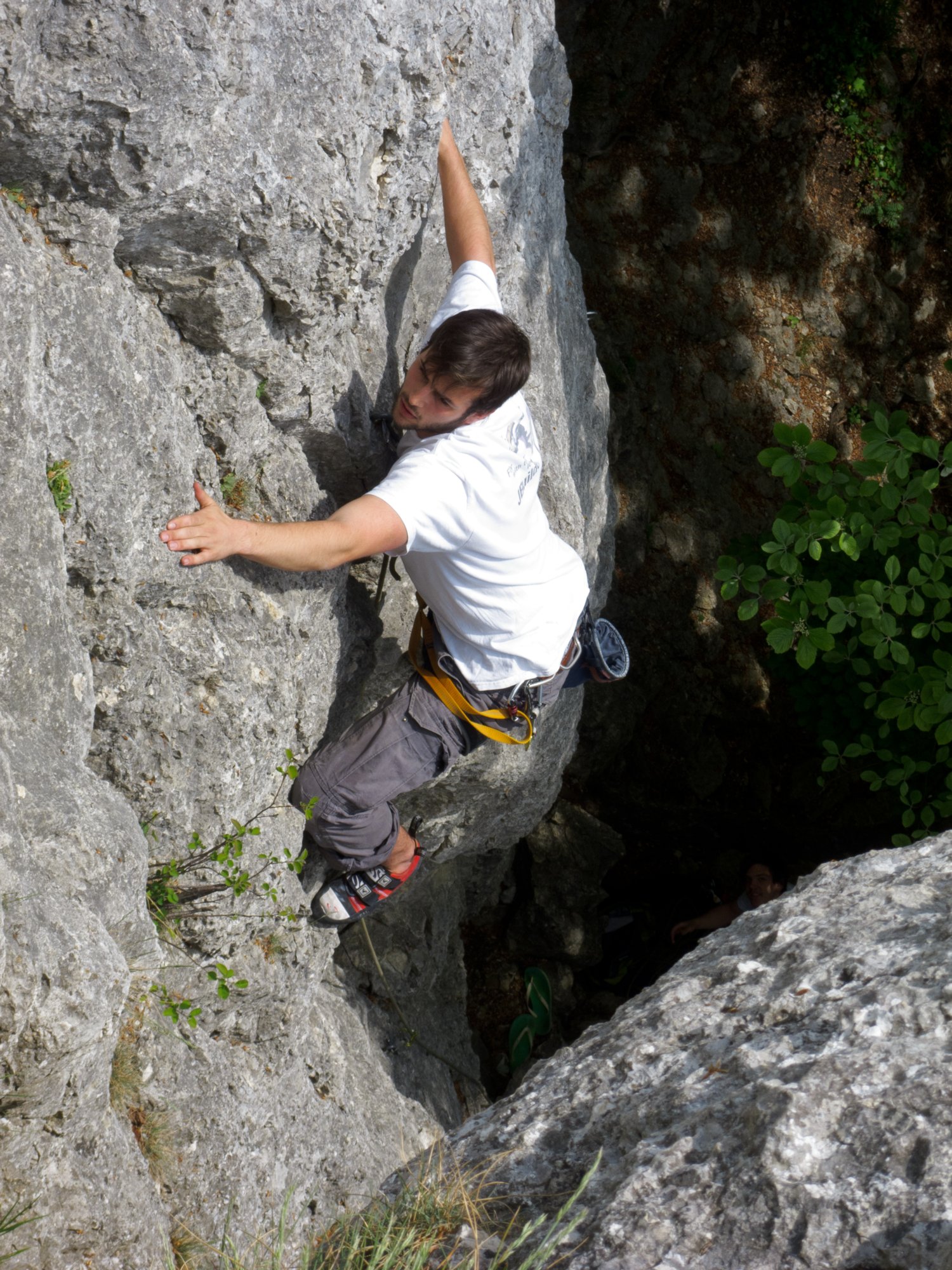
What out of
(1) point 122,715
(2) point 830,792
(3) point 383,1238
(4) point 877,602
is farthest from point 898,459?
(3) point 383,1238

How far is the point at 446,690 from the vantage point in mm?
3969

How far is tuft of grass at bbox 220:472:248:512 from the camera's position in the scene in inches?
133

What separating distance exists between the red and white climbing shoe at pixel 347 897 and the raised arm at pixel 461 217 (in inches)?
97.7

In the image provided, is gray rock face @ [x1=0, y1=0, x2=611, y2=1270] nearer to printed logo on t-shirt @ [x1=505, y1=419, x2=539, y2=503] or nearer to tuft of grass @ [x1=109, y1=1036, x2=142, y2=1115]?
tuft of grass @ [x1=109, y1=1036, x2=142, y2=1115]

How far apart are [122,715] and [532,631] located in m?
1.56

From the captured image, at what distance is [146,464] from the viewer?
9.81 ft

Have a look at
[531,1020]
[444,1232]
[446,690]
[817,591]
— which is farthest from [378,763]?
[531,1020]

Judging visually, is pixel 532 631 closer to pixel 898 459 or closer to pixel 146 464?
pixel 146 464

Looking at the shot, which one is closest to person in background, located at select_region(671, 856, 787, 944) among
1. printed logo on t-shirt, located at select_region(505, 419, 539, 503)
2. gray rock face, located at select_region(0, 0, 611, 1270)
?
gray rock face, located at select_region(0, 0, 611, 1270)

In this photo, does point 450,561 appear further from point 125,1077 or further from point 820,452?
point 820,452

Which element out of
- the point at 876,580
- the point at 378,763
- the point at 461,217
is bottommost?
the point at 876,580

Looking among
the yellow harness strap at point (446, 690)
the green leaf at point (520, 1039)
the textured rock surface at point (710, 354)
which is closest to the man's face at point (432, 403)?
the yellow harness strap at point (446, 690)

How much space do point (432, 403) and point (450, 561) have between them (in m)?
0.55

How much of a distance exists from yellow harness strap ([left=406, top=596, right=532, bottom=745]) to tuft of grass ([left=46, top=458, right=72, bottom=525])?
159 centimetres
